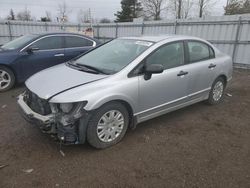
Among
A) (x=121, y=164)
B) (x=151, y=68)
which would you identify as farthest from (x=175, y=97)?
(x=121, y=164)

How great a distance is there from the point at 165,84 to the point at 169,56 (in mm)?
534

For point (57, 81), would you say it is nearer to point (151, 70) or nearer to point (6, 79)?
point (151, 70)

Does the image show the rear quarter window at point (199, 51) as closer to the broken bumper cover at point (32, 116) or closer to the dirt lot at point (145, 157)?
the dirt lot at point (145, 157)

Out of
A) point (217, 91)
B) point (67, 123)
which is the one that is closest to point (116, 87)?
point (67, 123)

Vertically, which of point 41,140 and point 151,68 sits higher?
point 151,68

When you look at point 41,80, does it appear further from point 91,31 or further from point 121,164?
point 91,31

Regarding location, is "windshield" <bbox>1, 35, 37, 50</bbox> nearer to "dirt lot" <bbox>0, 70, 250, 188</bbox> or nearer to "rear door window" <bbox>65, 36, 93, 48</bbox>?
"rear door window" <bbox>65, 36, 93, 48</bbox>

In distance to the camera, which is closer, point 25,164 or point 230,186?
point 230,186

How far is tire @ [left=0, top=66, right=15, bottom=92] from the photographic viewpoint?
617cm

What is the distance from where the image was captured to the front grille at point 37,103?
315cm

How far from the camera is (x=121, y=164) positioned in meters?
3.08

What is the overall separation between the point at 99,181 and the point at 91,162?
1.28 ft

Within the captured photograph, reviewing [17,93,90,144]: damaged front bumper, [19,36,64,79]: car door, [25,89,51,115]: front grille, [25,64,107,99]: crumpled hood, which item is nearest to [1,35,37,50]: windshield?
[19,36,64,79]: car door

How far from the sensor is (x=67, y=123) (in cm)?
302
